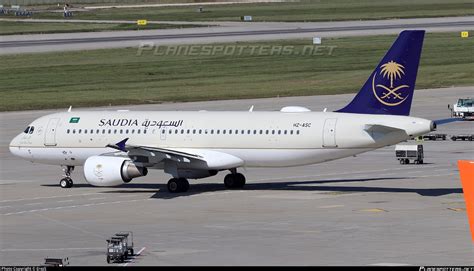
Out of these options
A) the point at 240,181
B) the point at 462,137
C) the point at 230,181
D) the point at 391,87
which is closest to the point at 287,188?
the point at 240,181

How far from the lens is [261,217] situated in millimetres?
48156

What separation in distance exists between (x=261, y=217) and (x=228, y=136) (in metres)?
9.96

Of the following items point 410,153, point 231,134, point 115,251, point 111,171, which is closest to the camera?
point 115,251

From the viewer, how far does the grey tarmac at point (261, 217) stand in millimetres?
38656

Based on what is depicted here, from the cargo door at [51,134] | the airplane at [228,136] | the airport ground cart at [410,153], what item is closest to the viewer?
the airplane at [228,136]

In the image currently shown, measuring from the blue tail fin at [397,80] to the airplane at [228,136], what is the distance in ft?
0.16

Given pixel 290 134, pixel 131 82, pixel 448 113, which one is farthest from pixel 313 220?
pixel 131 82

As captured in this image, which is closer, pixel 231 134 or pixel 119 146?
pixel 119 146

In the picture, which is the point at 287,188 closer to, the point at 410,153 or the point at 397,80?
the point at 397,80

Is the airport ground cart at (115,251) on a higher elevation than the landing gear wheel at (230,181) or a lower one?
lower

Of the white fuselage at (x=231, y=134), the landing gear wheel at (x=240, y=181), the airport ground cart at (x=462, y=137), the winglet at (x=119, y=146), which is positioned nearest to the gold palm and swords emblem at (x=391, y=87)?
the white fuselage at (x=231, y=134)

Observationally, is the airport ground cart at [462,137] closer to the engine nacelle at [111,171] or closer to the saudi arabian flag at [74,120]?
the saudi arabian flag at [74,120]

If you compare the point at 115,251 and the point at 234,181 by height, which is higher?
the point at 234,181

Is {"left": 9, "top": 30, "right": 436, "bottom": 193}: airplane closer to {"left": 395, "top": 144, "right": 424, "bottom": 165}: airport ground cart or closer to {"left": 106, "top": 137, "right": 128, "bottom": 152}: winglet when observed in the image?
{"left": 106, "top": 137, "right": 128, "bottom": 152}: winglet
